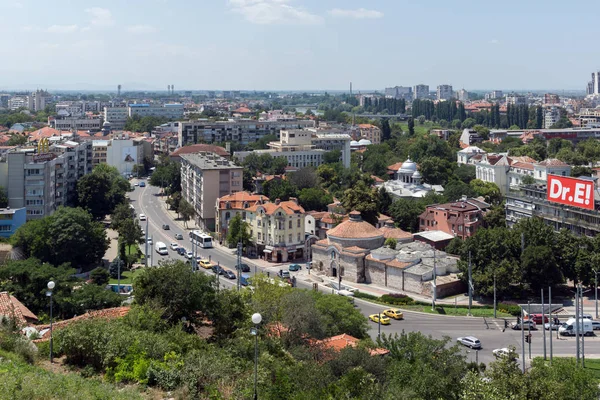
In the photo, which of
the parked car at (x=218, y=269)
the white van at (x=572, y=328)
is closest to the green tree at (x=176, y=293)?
the white van at (x=572, y=328)

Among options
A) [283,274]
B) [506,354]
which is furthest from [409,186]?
[506,354]

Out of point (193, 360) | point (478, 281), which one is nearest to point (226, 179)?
point (478, 281)

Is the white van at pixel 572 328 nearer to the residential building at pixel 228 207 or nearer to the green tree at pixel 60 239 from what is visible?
the residential building at pixel 228 207

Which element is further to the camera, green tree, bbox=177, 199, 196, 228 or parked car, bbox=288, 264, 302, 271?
green tree, bbox=177, 199, 196, 228

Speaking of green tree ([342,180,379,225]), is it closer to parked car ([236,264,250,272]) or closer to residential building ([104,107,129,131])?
parked car ([236,264,250,272])

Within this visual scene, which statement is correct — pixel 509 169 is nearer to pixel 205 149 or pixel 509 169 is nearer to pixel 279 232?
pixel 279 232

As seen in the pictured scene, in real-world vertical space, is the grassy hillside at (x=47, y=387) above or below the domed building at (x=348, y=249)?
above

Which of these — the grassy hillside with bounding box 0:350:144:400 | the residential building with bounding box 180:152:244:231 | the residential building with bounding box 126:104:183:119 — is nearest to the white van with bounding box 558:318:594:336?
the grassy hillside with bounding box 0:350:144:400

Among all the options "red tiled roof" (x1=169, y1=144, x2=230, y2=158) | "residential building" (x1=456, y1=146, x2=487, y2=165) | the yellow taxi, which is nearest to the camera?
the yellow taxi
